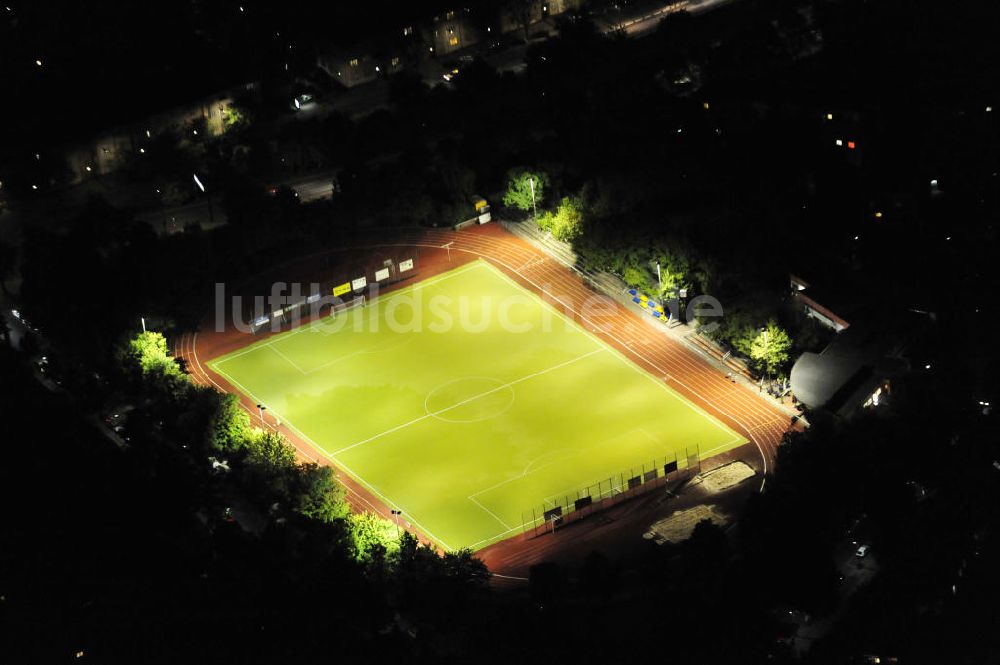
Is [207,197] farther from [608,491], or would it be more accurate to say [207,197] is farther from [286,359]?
[608,491]

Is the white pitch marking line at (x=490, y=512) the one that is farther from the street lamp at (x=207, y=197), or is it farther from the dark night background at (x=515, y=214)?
the street lamp at (x=207, y=197)

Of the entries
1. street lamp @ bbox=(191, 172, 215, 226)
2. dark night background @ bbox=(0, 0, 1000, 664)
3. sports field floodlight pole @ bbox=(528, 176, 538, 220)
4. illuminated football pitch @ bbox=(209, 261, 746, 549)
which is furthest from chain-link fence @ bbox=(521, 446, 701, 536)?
street lamp @ bbox=(191, 172, 215, 226)

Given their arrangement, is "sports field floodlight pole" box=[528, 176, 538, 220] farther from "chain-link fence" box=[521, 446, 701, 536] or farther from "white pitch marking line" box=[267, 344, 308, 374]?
"chain-link fence" box=[521, 446, 701, 536]

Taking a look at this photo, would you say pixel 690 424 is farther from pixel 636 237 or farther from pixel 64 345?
pixel 64 345

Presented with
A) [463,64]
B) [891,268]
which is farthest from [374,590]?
[463,64]

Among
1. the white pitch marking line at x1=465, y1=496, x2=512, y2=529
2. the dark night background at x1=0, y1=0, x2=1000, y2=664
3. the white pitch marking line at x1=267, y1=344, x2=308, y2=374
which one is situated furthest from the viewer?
the white pitch marking line at x1=267, y1=344, x2=308, y2=374

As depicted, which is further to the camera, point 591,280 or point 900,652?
point 591,280
